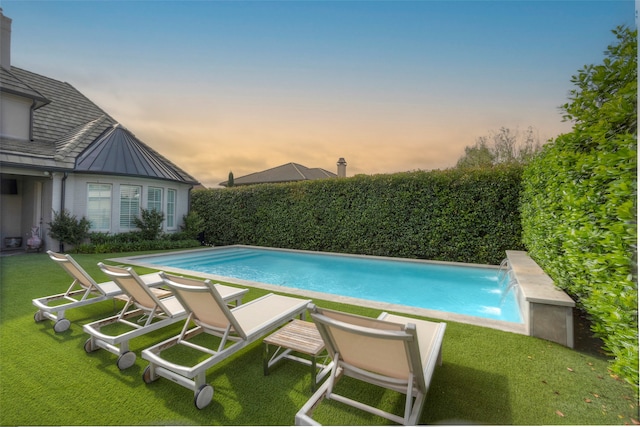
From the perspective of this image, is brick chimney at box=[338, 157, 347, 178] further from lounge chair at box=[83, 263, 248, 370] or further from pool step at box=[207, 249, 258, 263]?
lounge chair at box=[83, 263, 248, 370]

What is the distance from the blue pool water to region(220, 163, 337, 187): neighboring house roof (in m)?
19.9

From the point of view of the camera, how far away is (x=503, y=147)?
1000 inches

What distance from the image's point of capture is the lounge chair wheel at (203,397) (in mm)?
2850

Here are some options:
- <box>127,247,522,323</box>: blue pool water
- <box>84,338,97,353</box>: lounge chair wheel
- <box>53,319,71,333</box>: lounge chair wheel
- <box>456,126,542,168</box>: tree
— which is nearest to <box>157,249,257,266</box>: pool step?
<box>127,247,522,323</box>: blue pool water

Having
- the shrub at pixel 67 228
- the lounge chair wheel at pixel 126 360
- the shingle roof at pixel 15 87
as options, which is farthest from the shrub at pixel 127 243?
the lounge chair wheel at pixel 126 360

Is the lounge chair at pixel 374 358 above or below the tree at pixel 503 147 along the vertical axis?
below

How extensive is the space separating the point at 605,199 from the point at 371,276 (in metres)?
8.14

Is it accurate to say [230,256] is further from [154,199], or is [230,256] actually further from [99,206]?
[99,206]

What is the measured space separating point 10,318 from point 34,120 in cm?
1534

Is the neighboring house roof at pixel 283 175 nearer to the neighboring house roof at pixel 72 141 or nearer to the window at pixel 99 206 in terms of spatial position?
the neighboring house roof at pixel 72 141

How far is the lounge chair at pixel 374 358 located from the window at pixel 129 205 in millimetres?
16127

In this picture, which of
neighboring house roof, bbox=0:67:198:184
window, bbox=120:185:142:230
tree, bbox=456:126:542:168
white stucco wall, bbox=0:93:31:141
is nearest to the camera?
neighboring house roof, bbox=0:67:198:184

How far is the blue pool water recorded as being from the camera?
25.8ft

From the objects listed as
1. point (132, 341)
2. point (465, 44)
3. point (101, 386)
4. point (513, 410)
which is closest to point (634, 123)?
point (513, 410)
